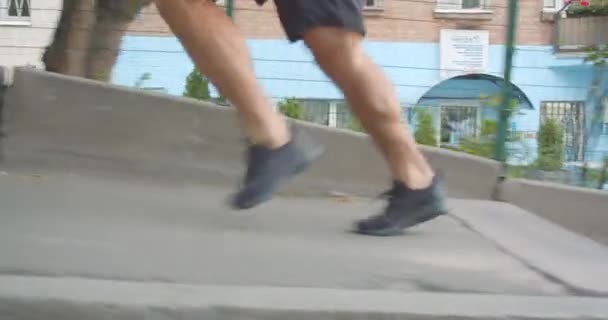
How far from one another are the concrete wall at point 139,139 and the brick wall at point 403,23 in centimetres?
51

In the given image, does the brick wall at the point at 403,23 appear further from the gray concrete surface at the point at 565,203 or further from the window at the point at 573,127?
the gray concrete surface at the point at 565,203

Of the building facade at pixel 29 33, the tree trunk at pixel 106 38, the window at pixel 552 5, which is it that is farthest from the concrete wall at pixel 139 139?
the window at pixel 552 5

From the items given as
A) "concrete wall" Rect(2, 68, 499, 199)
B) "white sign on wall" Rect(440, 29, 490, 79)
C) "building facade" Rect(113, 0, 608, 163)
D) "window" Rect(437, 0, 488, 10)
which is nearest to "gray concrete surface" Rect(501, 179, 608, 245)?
"building facade" Rect(113, 0, 608, 163)

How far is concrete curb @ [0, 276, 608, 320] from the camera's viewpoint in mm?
2393

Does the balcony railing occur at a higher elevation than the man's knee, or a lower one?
lower

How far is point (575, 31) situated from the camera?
14.2 m

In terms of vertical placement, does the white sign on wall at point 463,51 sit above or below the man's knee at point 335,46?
below

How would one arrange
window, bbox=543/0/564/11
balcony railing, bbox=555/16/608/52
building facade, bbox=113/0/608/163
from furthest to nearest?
window, bbox=543/0/564/11
balcony railing, bbox=555/16/608/52
building facade, bbox=113/0/608/163

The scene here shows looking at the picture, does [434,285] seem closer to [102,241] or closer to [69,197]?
[102,241]

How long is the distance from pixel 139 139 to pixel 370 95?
5.66ft

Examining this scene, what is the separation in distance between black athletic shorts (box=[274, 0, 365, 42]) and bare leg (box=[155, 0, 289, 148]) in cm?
22

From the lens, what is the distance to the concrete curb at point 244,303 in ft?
7.85

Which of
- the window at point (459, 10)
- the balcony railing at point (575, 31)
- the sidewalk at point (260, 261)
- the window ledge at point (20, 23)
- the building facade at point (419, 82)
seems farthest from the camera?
the balcony railing at point (575, 31)

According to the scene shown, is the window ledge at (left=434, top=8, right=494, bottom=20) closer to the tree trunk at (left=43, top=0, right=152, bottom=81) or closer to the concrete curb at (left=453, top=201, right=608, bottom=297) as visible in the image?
the tree trunk at (left=43, top=0, right=152, bottom=81)
